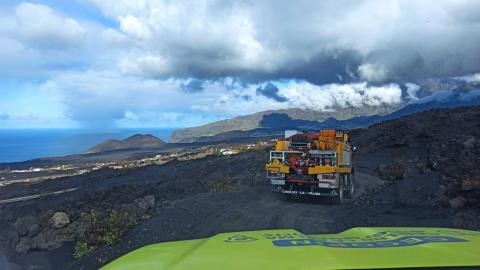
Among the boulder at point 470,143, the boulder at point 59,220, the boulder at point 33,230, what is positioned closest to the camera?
the boulder at point 59,220

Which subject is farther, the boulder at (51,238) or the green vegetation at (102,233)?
the boulder at (51,238)

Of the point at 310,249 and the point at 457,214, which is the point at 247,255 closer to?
the point at 310,249

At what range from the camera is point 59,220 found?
642 inches

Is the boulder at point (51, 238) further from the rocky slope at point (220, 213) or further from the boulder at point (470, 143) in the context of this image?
the boulder at point (470, 143)

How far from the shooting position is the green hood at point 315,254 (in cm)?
232

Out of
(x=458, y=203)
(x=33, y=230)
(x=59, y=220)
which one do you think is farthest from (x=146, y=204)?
(x=458, y=203)

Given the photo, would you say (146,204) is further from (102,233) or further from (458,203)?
(458,203)

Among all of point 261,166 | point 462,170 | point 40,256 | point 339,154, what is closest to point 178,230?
point 40,256

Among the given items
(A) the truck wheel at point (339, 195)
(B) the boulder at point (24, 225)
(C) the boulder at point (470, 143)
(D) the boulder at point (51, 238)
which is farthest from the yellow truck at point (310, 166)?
(B) the boulder at point (24, 225)

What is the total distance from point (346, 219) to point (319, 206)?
8.60 feet

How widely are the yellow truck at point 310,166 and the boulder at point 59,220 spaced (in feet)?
24.1

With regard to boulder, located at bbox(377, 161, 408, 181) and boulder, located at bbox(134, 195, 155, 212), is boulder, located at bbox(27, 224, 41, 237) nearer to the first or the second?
boulder, located at bbox(134, 195, 155, 212)

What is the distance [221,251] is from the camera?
2695 millimetres

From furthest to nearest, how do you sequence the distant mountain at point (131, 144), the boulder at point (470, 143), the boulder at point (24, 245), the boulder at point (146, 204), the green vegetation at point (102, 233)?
the distant mountain at point (131, 144) → the boulder at point (470, 143) → the boulder at point (146, 204) → the boulder at point (24, 245) → the green vegetation at point (102, 233)
